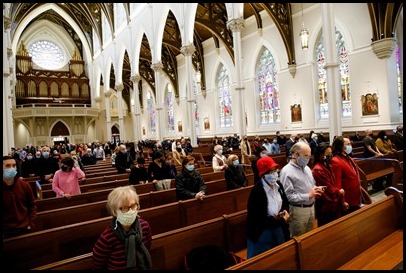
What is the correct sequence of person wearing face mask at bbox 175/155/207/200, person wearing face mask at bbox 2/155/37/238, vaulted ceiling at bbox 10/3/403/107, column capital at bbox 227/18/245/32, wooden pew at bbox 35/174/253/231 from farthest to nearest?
vaulted ceiling at bbox 10/3/403/107, column capital at bbox 227/18/245/32, person wearing face mask at bbox 175/155/207/200, wooden pew at bbox 35/174/253/231, person wearing face mask at bbox 2/155/37/238

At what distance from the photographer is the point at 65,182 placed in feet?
17.7

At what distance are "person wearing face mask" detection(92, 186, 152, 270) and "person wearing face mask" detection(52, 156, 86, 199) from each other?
128 inches

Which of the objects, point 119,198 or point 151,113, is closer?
point 119,198

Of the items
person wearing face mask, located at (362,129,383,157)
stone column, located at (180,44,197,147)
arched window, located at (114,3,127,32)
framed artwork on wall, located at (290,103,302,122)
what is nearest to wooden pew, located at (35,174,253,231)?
person wearing face mask, located at (362,129,383,157)

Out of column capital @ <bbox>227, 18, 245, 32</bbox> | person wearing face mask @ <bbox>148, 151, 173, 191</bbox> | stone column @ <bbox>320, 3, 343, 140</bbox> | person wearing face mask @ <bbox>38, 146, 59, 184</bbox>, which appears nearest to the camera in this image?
person wearing face mask @ <bbox>148, 151, 173, 191</bbox>

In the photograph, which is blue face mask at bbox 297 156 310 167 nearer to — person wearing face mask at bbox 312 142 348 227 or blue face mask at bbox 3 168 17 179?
person wearing face mask at bbox 312 142 348 227

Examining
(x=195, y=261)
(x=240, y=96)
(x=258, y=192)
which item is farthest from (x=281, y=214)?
(x=240, y=96)

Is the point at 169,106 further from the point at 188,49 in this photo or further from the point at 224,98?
the point at 188,49

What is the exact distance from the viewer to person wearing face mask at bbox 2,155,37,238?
10.9ft

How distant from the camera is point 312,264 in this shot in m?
2.67

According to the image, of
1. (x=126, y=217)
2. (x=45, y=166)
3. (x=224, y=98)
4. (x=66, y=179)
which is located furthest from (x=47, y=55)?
(x=126, y=217)

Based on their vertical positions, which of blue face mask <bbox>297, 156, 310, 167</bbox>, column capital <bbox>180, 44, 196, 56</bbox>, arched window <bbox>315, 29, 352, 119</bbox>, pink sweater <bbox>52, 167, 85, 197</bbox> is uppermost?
column capital <bbox>180, 44, 196, 56</bbox>

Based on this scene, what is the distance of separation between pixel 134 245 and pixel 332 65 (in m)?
9.67

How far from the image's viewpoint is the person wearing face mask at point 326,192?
11.4ft
